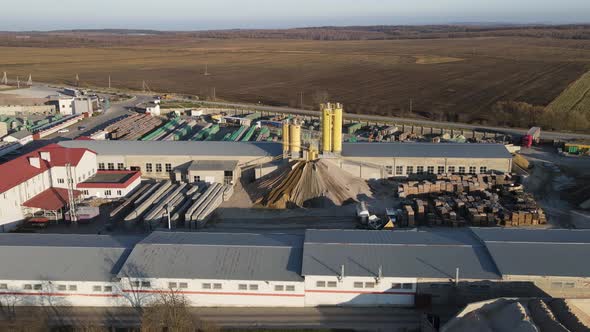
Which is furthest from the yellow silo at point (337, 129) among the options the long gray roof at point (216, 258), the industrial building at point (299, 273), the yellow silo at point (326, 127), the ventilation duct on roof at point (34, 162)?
the ventilation duct on roof at point (34, 162)

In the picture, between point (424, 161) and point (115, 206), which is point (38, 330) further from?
point (424, 161)

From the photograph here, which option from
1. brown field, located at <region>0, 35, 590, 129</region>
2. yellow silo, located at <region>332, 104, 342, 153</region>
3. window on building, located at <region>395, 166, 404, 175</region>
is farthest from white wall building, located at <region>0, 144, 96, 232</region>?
brown field, located at <region>0, 35, 590, 129</region>

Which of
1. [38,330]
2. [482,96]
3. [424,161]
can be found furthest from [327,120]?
[482,96]

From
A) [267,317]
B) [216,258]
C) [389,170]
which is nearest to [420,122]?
[389,170]

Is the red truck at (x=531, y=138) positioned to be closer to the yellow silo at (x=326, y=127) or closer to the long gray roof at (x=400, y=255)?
the yellow silo at (x=326, y=127)

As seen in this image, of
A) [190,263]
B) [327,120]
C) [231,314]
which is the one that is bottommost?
[231,314]

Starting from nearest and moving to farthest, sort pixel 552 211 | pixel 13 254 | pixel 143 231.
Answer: pixel 13 254, pixel 143 231, pixel 552 211

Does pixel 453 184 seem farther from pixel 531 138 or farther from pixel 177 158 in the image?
pixel 177 158
